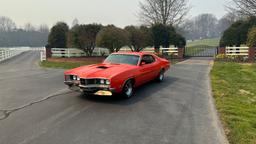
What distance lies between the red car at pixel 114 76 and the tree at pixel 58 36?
21381mm

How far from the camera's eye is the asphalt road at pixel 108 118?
481 cm

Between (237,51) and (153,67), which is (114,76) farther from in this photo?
(237,51)

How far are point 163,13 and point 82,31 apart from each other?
55.1 ft

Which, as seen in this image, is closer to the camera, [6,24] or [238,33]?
[238,33]

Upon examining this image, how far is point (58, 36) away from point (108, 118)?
25.7 m

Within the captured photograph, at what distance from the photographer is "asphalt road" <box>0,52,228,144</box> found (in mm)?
4812

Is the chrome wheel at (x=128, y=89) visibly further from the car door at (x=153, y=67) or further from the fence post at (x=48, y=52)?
the fence post at (x=48, y=52)

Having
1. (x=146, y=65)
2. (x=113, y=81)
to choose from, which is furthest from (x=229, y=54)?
(x=113, y=81)

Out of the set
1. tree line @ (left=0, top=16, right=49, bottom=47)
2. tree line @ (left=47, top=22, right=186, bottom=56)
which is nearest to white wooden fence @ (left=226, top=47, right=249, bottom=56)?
tree line @ (left=47, top=22, right=186, bottom=56)

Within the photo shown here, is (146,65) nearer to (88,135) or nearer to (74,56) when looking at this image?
(88,135)

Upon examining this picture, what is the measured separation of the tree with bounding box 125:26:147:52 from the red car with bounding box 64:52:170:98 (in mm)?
16839

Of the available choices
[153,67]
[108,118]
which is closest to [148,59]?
[153,67]

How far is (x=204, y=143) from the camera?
15.1 ft

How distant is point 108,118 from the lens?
602cm
